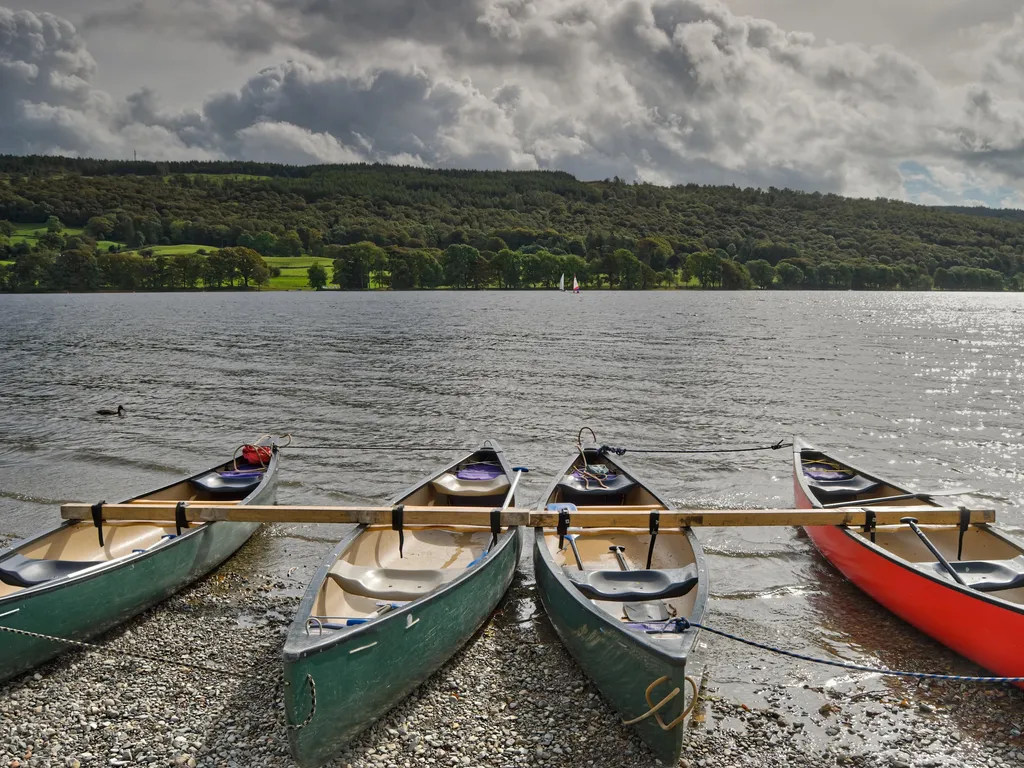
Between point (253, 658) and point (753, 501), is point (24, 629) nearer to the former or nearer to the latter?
point (253, 658)

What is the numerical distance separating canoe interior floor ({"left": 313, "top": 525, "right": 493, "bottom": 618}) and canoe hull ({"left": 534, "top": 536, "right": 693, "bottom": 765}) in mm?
1762

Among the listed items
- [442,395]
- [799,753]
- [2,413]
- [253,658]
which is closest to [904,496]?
[799,753]

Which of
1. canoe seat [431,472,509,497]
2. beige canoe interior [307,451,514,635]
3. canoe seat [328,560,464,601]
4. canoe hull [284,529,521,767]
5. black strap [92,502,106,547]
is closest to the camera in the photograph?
canoe hull [284,529,521,767]

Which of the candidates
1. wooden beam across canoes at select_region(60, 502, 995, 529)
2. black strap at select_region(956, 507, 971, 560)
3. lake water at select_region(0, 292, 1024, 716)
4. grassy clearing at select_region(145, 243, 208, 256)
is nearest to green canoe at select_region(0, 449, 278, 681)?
wooden beam across canoes at select_region(60, 502, 995, 529)

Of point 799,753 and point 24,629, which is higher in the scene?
point 24,629

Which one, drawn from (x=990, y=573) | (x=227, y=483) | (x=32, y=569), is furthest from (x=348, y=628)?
(x=990, y=573)

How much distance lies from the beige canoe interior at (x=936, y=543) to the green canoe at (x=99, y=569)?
35.3 feet

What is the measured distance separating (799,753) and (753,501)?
9177 millimetres

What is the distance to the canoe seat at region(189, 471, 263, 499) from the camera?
526 inches

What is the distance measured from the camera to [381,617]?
7.50 meters

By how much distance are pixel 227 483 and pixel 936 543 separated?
→ 13.0 m

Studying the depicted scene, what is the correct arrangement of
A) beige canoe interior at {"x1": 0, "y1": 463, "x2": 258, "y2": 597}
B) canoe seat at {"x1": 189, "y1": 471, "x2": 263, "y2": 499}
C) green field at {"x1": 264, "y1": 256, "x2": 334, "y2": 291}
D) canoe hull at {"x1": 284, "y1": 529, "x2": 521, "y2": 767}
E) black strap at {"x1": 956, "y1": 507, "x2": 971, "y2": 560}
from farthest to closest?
1. green field at {"x1": 264, "y1": 256, "x2": 334, "y2": 291}
2. canoe seat at {"x1": 189, "y1": 471, "x2": 263, "y2": 499}
3. black strap at {"x1": 956, "y1": 507, "x2": 971, "y2": 560}
4. beige canoe interior at {"x1": 0, "y1": 463, "x2": 258, "y2": 597}
5. canoe hull at {"x1": 284, "y1": 529, "x2": 521, "y2": 767}

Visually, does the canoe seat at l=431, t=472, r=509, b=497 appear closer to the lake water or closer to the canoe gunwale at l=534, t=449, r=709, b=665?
the canoe gunwale at l=534, t=449, r=709, b=665

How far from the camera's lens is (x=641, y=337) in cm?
5553
